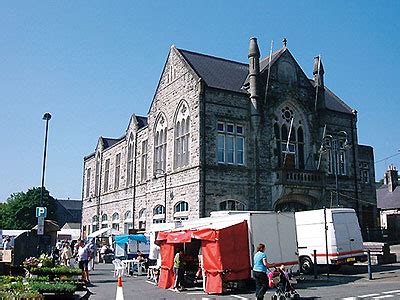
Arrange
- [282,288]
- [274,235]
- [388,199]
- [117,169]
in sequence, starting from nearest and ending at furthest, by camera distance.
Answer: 1. [282,288]
2. [274,235]
3. [117,169]
4. [388,199]

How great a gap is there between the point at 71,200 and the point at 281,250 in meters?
118

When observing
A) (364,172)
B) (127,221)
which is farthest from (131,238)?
(364,172)

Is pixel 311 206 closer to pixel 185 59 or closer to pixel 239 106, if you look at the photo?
pixel 239 106

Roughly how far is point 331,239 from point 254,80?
1238cm

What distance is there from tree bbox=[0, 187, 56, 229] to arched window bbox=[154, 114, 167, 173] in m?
48.3

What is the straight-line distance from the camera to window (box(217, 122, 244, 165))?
2847 cm

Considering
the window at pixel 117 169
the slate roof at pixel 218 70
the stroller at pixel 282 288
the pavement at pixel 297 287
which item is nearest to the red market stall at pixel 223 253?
the pavement at pixel 297 287

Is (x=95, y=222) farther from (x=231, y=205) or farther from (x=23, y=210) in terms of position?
(x=23, y=210)

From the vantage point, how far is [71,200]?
419ft

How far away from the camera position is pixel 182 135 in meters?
30.3

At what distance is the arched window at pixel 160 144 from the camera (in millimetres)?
32875

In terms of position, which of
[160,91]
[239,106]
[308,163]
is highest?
[160,91]

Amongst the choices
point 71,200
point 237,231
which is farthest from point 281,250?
point 71,200

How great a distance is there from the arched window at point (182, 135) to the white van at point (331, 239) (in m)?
9.80
